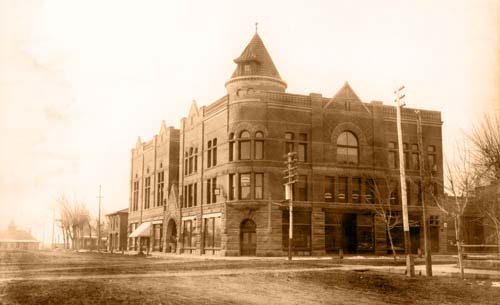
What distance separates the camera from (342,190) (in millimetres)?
45625

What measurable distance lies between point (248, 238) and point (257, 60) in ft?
56.7

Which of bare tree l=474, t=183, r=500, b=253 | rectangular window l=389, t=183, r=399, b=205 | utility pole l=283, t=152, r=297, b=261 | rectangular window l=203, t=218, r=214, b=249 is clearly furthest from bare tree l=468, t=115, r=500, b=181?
rectangular window l=203, t=218, r=214, b=249

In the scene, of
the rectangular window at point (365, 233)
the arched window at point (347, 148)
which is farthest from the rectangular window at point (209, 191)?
the rectangular window at point (365, 233)

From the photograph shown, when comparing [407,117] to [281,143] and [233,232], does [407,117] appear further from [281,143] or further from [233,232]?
[233,232]

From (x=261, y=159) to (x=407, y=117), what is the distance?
14.7 metres

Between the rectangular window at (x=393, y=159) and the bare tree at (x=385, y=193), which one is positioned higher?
the rectangular window at (x=393, y=159)

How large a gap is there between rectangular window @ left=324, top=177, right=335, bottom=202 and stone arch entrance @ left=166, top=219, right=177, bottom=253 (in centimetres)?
1805

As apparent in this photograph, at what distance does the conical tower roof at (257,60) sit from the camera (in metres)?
A: 50.7

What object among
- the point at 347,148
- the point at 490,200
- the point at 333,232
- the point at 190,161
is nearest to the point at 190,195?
the point at 190,161

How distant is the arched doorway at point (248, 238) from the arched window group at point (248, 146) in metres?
5.19

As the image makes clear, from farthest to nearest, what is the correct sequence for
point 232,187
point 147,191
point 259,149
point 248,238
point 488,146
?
point 147,191 → point 232,187 → point 259,149 → point 248,238 → point 488,146

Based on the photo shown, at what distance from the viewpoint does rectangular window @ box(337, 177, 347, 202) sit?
4538 centimetres

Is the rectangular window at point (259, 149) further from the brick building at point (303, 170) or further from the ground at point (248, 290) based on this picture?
the ground at point (248, 290)

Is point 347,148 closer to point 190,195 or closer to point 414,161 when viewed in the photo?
point 414,161
